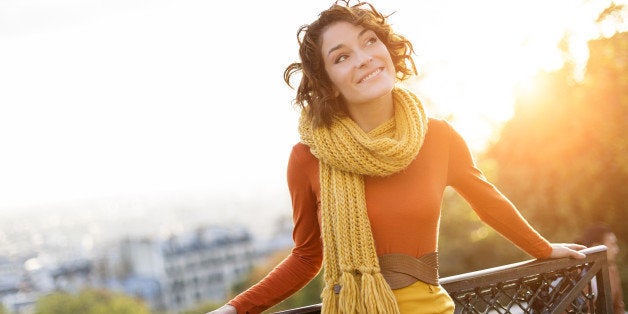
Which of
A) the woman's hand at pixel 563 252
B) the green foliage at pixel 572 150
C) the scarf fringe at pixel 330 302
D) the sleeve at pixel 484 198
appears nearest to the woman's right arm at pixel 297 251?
the scarf fringe at pixel 330 302

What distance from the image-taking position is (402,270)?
170 centimetres

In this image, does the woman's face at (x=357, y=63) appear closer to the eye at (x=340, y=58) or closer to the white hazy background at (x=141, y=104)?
the eye at (x=340, y=58)

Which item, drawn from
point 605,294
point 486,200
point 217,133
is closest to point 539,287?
point 605,294

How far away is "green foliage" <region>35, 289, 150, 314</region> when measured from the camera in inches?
1245

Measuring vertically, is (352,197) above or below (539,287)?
above

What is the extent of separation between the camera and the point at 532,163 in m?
13.1

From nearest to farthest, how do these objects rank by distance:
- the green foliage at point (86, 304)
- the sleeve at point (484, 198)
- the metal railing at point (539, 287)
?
1. the sleeve at point (484, 198)
2. the metal railing at point (539, 287)
3. the green foliage at point (86, 304)

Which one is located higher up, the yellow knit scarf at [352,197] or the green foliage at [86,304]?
the yellow knit scarf at [352,197]

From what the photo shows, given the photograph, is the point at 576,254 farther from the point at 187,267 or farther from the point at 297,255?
the point at 187,267

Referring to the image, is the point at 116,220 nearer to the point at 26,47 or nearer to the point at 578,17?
the point at 26,47

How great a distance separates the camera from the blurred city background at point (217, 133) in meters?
11.5

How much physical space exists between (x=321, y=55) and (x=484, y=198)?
2.11ft

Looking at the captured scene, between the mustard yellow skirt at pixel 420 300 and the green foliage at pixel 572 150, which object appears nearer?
the mustard yellow skirt at pixel 420 300

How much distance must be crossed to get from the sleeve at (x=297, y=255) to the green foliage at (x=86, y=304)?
30.9 metres
